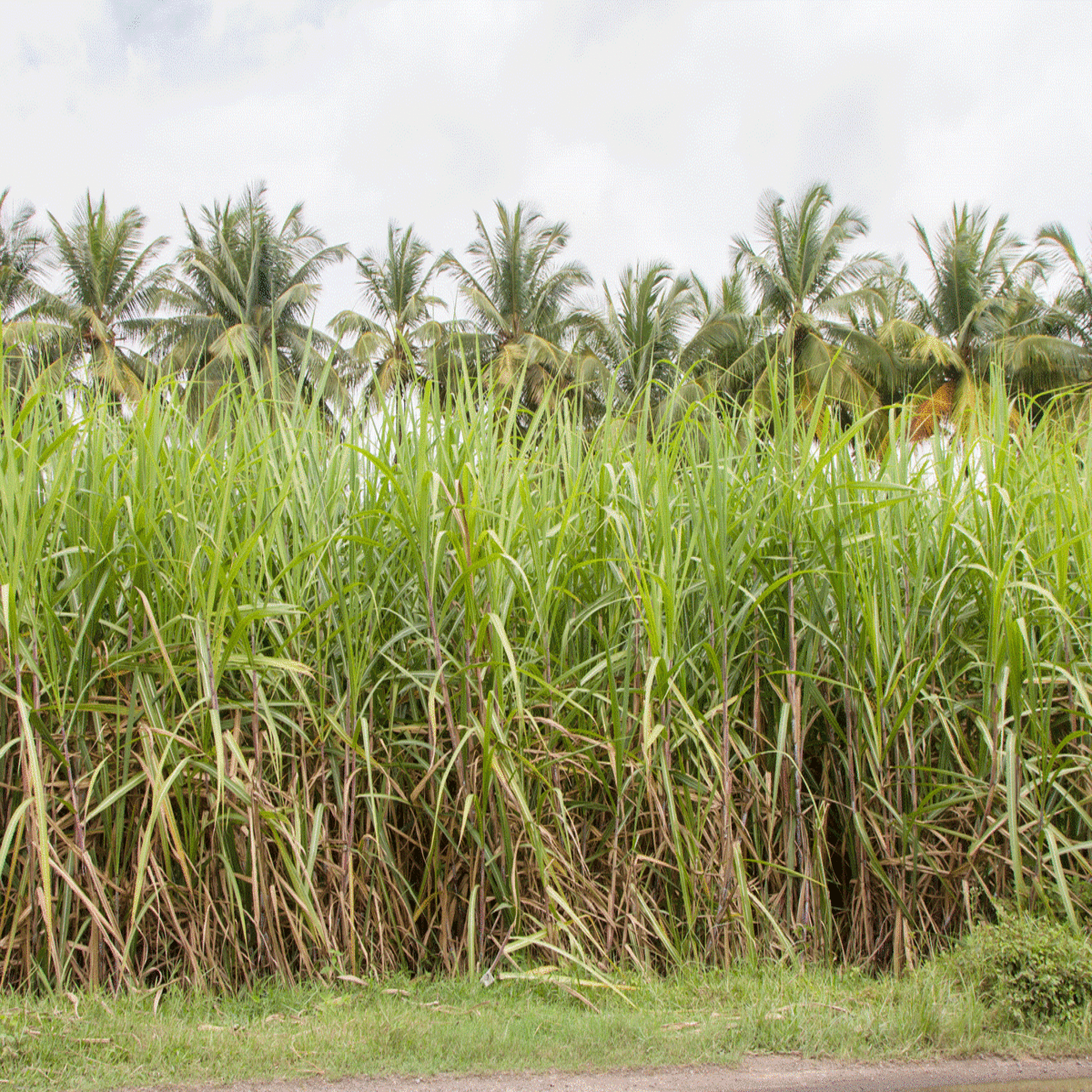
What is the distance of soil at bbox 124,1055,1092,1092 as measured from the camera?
6.50 ft

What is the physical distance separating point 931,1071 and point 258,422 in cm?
301

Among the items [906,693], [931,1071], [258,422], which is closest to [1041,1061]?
[931,1071]

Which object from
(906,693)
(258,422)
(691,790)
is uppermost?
(258,422)

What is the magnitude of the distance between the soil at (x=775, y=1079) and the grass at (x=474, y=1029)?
35 mm

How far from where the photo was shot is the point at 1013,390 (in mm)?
23734

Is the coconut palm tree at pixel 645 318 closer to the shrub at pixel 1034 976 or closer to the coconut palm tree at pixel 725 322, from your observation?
the coconut palm tree at pixel 725 322

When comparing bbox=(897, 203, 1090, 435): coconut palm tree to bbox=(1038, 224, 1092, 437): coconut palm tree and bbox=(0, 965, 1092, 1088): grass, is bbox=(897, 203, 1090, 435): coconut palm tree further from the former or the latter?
bbox=(0, 965, 1092, 1088): grass

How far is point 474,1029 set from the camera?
2.21 meters

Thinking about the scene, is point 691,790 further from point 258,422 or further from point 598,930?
point 258,422

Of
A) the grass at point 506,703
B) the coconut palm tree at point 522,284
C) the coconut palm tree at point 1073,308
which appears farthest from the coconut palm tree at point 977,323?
the grass at point 506,703

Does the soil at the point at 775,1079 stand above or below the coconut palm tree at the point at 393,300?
below

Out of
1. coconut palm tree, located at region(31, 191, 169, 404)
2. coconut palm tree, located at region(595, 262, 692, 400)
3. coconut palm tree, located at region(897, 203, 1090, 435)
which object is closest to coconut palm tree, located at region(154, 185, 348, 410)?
coconut palm tree, located at region(31, 191, 169, 404)

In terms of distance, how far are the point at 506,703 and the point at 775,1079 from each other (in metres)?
1.25

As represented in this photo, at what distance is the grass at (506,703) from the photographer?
257 centimetres
